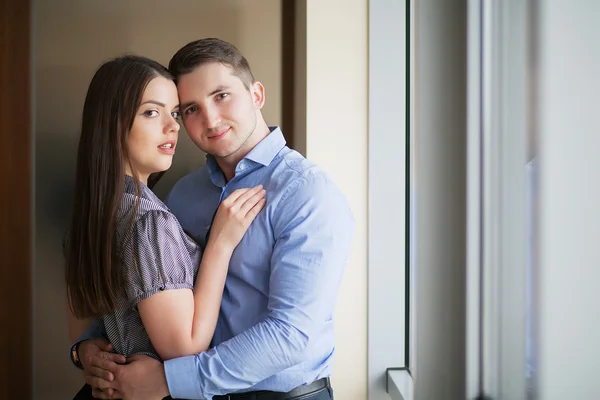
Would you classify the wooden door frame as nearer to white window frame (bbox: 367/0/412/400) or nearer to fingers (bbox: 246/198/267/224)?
fingers (bbox: 246/198/267/224)

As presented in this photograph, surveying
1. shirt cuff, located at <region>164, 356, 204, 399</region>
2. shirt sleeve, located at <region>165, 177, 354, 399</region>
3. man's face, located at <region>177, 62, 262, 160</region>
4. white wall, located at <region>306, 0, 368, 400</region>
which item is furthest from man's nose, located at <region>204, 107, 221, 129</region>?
shirt cuff, located at <region>164, 356, 204, 399</region>

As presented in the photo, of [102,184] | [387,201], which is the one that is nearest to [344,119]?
[387,201]

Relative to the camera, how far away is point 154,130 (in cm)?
146

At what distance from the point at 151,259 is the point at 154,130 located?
1.21 ft

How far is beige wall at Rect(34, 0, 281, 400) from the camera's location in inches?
78.3

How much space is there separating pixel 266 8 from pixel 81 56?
2.35 feet

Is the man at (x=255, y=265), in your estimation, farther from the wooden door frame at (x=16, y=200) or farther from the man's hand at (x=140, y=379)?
the wooden door frame at (x=16, y=200)

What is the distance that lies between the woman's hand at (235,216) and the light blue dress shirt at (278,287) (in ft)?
0.09

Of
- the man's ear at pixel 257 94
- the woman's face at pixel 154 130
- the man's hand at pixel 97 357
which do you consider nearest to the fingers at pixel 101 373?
the man's hand at pixel 97 357

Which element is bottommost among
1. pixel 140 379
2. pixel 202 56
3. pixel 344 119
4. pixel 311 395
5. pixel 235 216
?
pixel 311 395

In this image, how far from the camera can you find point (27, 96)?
1989mm

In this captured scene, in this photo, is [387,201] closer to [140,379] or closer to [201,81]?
[201,81]

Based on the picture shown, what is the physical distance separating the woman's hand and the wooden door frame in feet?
3.11

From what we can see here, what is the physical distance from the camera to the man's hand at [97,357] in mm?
1393
